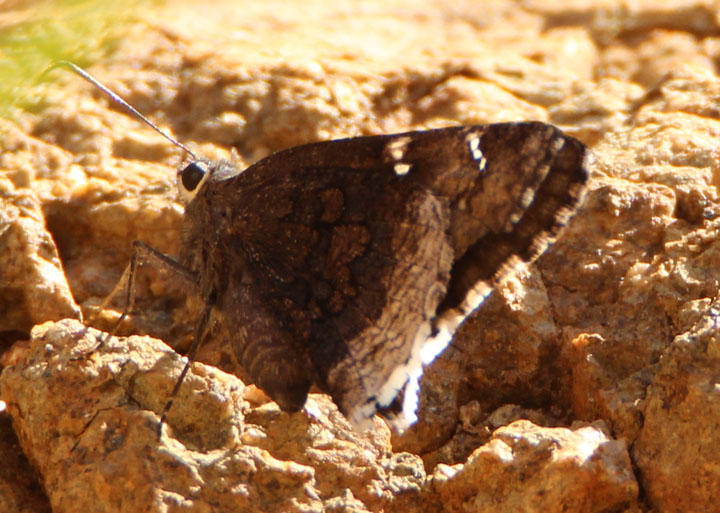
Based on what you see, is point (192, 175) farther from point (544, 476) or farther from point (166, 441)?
point (544, 476)

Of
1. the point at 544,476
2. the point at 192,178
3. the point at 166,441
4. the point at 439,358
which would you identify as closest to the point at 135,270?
the point at 192,178

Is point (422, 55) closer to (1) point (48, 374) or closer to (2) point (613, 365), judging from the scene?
(2) point (613, 365)

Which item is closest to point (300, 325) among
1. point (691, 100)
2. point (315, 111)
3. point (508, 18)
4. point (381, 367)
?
point (381, 367)

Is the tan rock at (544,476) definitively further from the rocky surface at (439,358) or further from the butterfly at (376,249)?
the butterfly at (376,249)

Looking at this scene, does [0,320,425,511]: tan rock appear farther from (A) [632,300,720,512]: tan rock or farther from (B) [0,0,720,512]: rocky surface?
(A) [632,300,720,512]: tan rock

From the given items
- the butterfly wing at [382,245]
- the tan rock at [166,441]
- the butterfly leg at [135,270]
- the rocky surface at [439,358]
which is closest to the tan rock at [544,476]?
the rocky surface at [439,358]

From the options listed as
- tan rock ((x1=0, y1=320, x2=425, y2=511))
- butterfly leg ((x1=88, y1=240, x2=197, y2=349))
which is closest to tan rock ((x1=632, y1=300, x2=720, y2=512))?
tan rock ((x1=0, y1=320, x2=425, y2=511))
